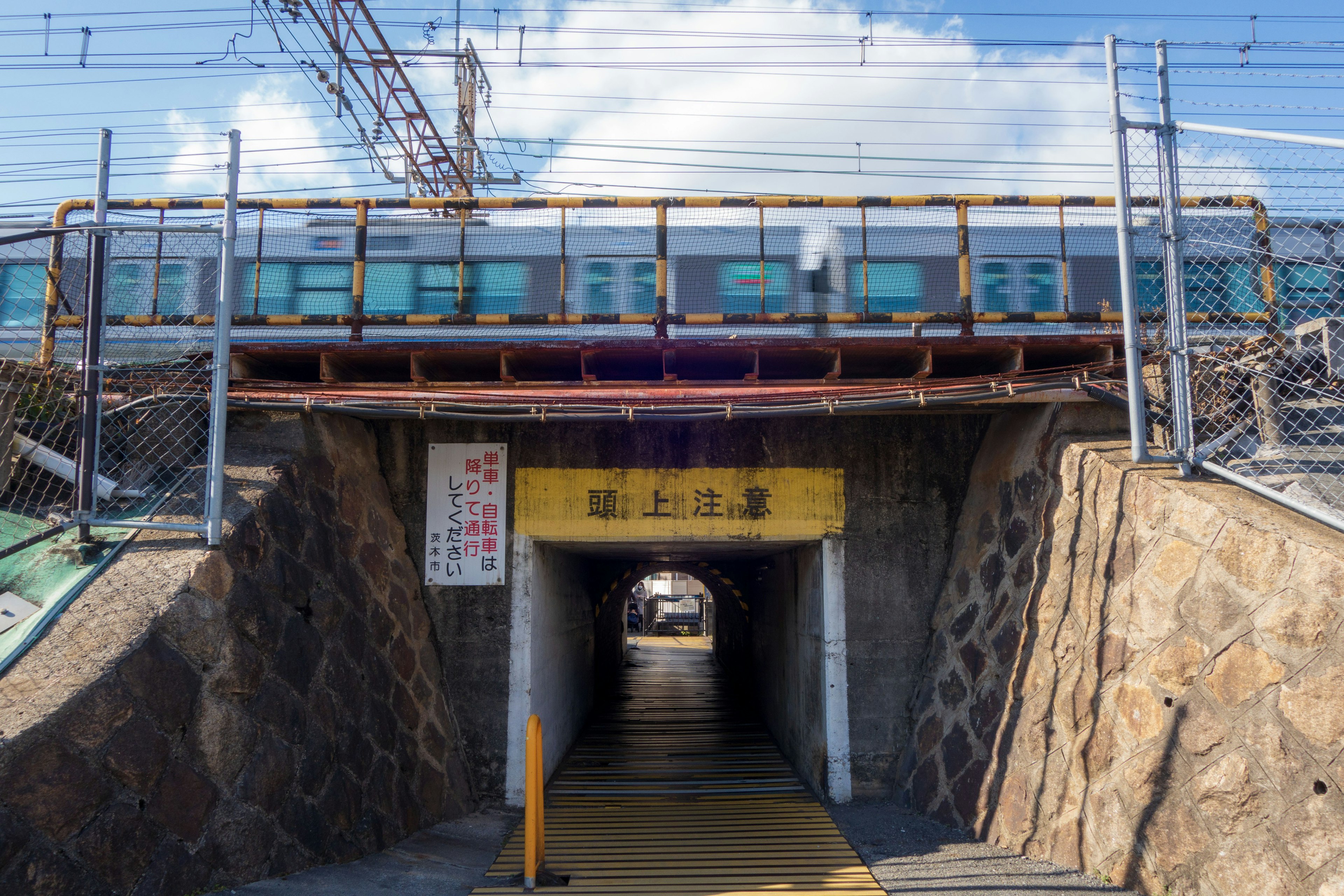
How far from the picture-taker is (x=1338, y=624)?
12.4 ft

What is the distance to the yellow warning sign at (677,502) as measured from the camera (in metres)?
7.57

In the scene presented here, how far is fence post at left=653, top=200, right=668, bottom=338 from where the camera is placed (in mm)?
7148

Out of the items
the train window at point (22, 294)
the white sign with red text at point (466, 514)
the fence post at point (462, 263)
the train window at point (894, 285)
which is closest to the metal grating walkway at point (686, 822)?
the white sign with red text at point (466, 514)

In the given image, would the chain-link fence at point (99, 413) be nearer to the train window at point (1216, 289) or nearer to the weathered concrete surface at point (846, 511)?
the weathered concrete surface at point (846, 511)

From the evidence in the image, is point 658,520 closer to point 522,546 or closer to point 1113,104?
point 522,546

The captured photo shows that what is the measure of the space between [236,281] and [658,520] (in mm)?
6198

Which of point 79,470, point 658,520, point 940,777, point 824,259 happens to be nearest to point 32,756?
point 79,470

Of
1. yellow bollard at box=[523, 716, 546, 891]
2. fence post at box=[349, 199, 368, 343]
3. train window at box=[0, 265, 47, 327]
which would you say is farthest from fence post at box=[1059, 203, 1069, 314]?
train window at box=[0, 265, 47, 327]

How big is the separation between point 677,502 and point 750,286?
3.07m

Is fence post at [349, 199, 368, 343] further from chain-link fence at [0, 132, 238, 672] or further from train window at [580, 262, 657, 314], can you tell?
train window at [580, 262, 657, 314]

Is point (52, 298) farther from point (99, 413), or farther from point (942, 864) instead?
point (942, 864)

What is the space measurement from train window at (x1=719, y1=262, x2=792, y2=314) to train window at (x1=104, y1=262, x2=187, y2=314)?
5398 mm

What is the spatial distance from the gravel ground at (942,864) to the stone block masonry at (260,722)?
3.47 metres

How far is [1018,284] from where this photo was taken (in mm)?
9656
